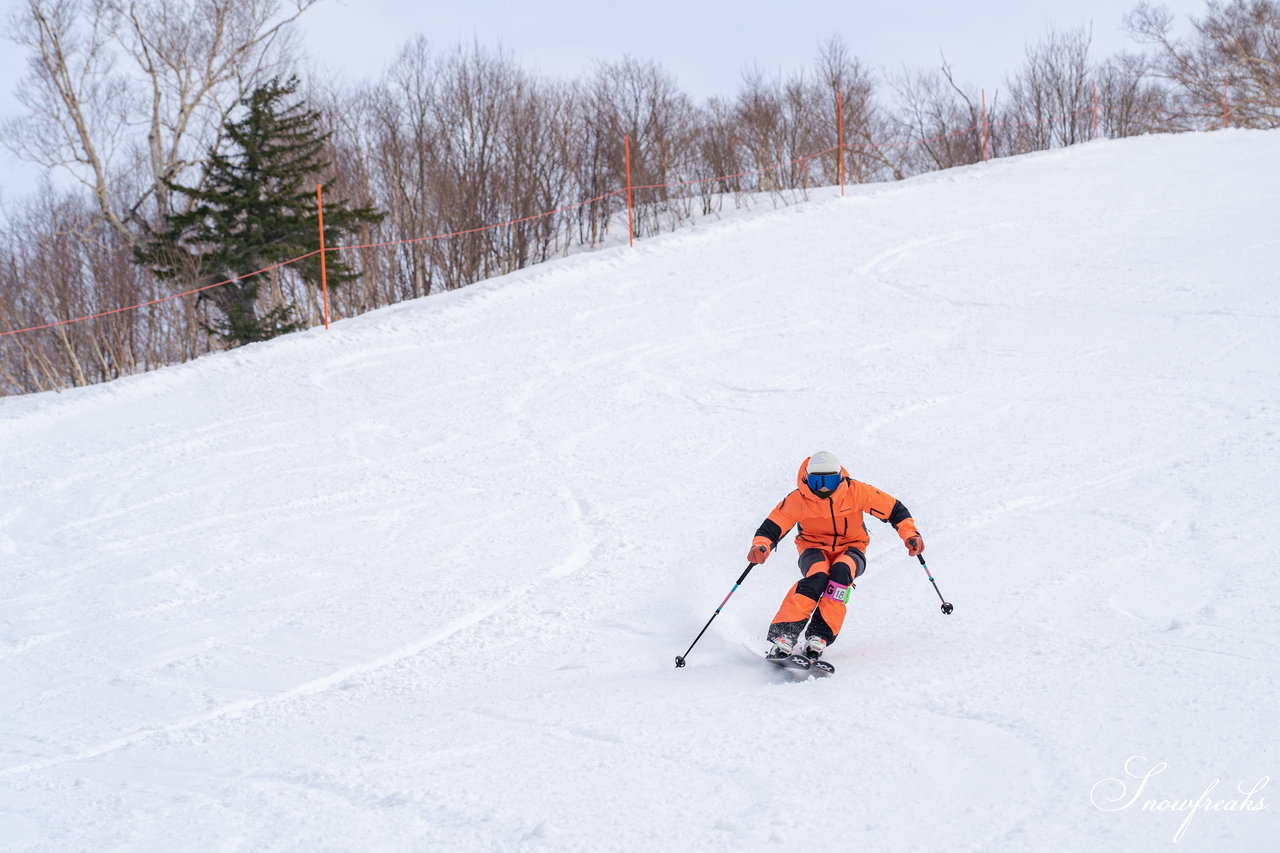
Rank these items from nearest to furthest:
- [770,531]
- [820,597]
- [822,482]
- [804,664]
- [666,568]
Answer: [804,664], [820,597], [822,482], [770,531], [666,568]

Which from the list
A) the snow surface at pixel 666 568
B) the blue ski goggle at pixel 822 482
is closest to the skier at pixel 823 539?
the blue ski goggle at pixel 822 482

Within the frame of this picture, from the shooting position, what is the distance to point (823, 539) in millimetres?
6203

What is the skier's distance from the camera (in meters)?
5.69

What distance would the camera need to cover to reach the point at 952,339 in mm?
12227

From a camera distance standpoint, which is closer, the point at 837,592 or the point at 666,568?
the point at 837,592

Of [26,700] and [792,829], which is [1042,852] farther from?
[26,700]

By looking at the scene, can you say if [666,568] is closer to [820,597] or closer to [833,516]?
[833,516]

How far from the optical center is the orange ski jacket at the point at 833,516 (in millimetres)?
6125

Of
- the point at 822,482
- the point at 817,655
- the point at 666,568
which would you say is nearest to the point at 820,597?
the point at 817,655

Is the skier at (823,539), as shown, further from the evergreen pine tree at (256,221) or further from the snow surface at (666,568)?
the evergreen pine tree at (256,221)

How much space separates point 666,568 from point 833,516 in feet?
5.37

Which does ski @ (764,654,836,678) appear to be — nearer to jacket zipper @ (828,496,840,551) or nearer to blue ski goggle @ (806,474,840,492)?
jacket zipper @ (828,496,840,551)

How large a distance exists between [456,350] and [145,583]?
6348mm

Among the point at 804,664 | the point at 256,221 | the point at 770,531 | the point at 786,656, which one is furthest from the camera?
the point at 256,221
